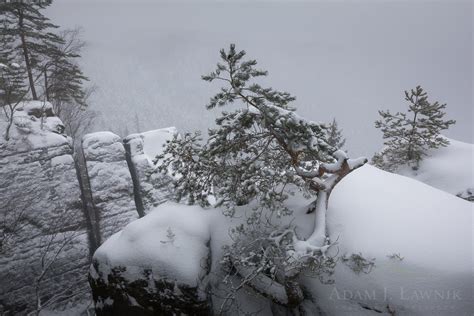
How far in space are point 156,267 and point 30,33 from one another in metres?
19.7

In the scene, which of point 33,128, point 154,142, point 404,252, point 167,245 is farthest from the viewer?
point 154,142

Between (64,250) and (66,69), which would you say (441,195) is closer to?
(64,250)

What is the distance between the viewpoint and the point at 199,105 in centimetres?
12950

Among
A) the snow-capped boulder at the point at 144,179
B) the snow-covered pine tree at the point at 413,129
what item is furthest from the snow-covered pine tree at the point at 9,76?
the snow-covered pine tree at the point at 413,129

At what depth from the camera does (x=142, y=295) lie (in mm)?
6500

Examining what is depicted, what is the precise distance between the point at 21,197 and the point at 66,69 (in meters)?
10.3

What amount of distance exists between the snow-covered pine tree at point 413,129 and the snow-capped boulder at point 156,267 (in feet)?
47.1

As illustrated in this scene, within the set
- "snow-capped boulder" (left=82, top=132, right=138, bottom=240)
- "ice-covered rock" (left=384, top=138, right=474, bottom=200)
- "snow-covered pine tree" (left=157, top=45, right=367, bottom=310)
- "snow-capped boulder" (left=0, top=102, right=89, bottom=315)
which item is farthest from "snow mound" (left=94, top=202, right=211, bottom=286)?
"ice-covered rock" (left=384, top=138, right=474, bottom=200)

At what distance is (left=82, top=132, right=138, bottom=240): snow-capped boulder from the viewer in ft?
57.9

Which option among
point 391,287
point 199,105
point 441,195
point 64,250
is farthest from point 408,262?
point 199,105

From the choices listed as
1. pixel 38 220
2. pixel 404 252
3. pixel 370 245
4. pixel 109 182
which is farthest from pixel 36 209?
pixel 404 252

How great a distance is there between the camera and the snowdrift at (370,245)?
191 inches

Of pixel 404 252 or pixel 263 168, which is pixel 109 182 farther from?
pixel 404 252

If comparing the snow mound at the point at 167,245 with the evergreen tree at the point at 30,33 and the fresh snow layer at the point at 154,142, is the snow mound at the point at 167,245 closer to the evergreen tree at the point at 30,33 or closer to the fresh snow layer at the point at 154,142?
the fresh snow layer at the point at 154,142
